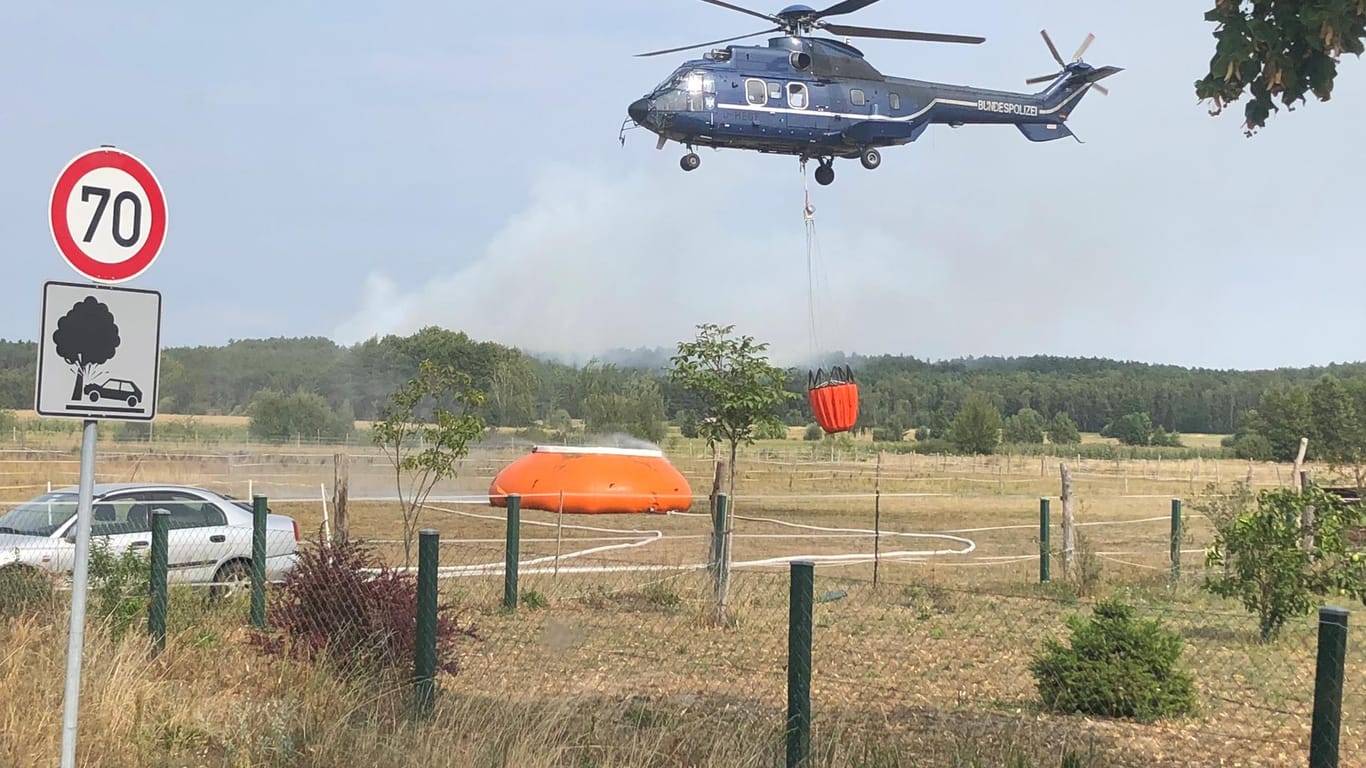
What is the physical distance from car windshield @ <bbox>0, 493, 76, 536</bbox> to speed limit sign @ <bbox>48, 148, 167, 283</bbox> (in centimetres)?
729

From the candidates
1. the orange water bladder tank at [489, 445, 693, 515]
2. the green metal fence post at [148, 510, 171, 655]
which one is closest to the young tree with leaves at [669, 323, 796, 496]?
the green metal fence post at [148, 510, 171, 655]

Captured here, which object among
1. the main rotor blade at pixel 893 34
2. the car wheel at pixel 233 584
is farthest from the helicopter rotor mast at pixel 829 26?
the car wheel at pixel 233 584

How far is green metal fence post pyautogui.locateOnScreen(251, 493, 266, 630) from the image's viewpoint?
361 inches

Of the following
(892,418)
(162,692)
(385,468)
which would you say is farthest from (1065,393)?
(162,692)

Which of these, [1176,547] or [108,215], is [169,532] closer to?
[108,215]

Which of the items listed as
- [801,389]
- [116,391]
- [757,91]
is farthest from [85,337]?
[801,389]

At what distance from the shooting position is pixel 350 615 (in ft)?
24.2

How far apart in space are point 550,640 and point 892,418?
109 metres

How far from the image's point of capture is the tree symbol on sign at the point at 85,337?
5.17 m

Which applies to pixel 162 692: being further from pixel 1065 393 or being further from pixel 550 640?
pixel 1065 393

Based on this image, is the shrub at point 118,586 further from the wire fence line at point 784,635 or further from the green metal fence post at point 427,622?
the green metal fence post at point 427,622

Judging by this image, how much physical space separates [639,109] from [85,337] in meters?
11.5

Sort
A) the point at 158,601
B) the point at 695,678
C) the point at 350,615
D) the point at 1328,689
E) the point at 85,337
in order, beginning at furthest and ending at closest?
the point at 695,678 → the point at 158,601 → the point at 350,615 → the point at 85,337 → the point at 1328,689

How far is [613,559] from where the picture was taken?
59.1ft
